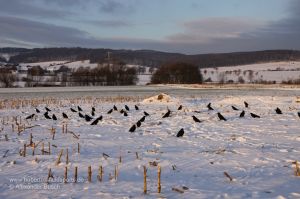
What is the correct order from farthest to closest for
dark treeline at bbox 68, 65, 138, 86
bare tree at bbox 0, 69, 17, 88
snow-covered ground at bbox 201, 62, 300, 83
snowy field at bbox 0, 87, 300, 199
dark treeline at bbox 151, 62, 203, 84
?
snow-covered ground at bbox 201, 62, 300, 83 → dark treeline at bbox 151, 62, 203, 84 → dark treeline at bbox 68, 65, 138, 86 → bare tree at bbox 0, 69, 17, 88 → snowy field at bbox 0, 87, 300, 199

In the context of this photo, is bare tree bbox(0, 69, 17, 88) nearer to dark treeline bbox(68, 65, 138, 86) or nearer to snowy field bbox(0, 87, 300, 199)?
dark treeline bbox(68, 65, 138, 86)

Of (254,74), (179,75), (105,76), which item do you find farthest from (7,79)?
(254,74)

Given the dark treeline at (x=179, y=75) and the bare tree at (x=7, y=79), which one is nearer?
the bare tree at (x=7, y=79)

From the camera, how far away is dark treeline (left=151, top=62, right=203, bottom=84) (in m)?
87.8

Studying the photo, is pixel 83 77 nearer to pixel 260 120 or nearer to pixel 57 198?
pixel 260 120

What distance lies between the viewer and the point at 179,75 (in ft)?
290

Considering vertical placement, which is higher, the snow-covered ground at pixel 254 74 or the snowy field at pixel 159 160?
the snow-covered ground at pixel 254 74

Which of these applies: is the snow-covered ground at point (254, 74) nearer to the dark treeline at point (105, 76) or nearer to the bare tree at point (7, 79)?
the dark treeline at point (105, 76)

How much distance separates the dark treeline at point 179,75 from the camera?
3455 inches

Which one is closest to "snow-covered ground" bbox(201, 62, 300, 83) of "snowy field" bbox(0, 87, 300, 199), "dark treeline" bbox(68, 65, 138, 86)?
"dark treeline" bbox(68, 65, 138, 86)

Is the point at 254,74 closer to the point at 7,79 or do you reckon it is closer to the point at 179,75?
the point at 179,75

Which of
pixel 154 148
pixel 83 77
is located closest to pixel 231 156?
pixel 154 148

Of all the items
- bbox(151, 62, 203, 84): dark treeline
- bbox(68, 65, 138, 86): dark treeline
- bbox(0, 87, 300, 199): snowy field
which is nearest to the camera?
bbox(0, 87, 300, 199): snowy field

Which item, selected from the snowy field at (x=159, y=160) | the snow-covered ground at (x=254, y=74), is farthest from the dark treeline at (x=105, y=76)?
the snowy field at (x=159, y=160)
